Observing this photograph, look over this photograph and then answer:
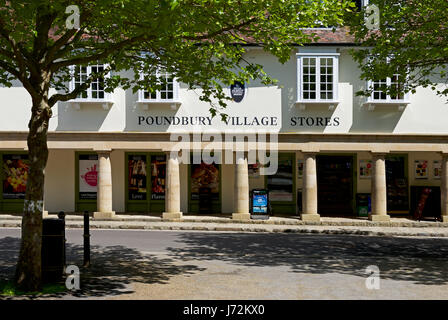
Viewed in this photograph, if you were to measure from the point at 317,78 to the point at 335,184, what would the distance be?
534cm

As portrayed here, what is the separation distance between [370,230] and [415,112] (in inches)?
237

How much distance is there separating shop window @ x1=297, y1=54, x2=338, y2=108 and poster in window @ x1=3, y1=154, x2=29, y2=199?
42.6ft

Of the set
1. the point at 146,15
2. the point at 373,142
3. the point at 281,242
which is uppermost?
the point at 146,15

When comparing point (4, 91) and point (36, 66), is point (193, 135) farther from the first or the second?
point (36, 66)

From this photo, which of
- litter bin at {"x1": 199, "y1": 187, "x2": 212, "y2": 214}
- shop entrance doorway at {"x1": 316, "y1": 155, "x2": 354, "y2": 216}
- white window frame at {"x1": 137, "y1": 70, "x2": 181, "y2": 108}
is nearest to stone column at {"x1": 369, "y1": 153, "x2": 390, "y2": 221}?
shop entrance doorway at {"x1": 316, "y1": 155, "x2": 354, "y2": 216}

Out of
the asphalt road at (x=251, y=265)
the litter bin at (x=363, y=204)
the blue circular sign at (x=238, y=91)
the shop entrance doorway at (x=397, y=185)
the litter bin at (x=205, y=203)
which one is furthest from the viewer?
the litter bin at (x=205, y=203)

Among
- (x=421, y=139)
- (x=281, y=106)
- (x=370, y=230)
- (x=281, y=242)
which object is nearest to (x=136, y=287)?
(x=281, y=242)

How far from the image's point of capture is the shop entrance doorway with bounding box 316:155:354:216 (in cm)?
2306

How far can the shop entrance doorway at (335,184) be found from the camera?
23.1 metres

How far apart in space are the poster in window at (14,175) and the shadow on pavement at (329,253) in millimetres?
9823

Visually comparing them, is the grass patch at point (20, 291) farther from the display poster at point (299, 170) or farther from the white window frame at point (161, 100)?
the display poster at point (299, 170)

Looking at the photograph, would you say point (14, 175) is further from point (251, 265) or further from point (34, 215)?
point (34, 215)

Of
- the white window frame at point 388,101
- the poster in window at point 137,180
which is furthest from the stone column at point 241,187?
the white window frame at point 388,101

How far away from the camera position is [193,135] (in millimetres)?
20781
